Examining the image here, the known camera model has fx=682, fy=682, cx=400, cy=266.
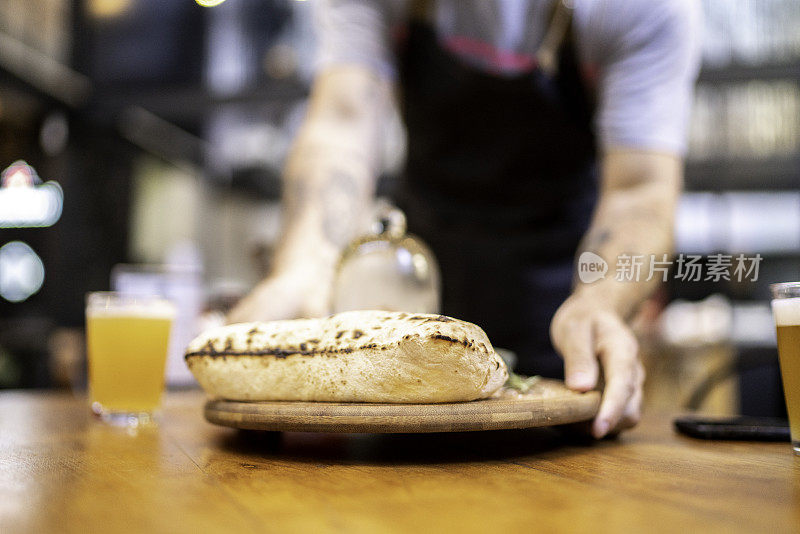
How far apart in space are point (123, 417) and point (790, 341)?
0.84m

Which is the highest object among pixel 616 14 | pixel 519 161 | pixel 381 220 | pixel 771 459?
pixel 616 14

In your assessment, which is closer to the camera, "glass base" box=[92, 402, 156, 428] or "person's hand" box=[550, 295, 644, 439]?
"person's hand" box=[550, 295, 644, 439]

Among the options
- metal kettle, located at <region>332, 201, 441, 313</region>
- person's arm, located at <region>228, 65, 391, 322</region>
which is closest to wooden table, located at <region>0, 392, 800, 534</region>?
metal kettle, located at <region>332, 201, 441, 313</region>

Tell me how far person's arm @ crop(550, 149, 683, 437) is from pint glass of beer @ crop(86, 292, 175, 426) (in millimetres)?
566

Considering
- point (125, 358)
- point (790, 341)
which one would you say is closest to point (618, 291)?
Answer: point (790, 341)

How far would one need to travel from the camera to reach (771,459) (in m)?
0.67

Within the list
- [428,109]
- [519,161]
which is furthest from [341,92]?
[519,161]

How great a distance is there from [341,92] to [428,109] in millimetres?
262

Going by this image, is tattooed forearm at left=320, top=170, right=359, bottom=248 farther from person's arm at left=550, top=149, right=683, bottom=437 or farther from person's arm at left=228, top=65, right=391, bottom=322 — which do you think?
person's arm at left=550, top=149, right=683, bottom=437

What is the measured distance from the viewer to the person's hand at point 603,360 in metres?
0.74

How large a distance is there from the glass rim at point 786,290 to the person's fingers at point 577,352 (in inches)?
8.1

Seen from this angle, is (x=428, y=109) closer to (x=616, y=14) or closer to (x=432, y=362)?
(x=616, y=14)

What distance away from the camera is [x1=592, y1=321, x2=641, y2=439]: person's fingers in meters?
0.73

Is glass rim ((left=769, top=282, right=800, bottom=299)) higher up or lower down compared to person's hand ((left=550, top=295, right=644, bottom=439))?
higher up
